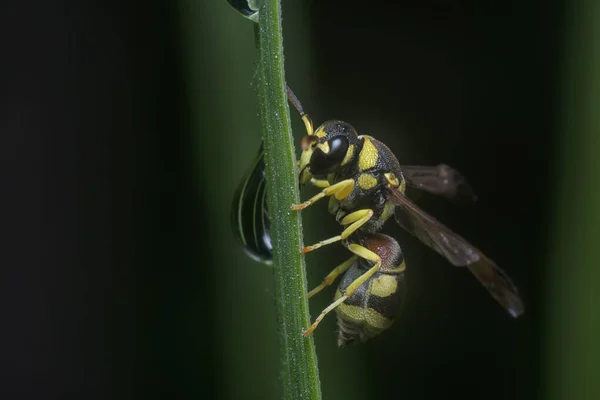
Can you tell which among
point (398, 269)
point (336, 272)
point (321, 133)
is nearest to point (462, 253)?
point (398, 269)

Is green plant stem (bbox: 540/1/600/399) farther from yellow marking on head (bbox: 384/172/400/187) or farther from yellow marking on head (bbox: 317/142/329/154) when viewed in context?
yellow marking on head (bbox: 317/142/329/154)

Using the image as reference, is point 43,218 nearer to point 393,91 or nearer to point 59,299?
point 59,299

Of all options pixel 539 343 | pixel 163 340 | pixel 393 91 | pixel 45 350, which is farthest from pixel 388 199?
pixel 45 350

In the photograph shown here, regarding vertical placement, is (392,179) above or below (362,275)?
above

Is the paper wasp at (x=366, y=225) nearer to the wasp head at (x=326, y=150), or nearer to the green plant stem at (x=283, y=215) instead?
the wasp head at (x=326, y=150)

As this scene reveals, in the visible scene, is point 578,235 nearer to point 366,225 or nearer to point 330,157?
point 366,225

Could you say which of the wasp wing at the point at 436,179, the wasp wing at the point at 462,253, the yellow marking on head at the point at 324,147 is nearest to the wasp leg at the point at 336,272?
the wasp wing at the point at 462,253

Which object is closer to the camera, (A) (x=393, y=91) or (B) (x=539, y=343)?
(B) (x=539, y=343)
